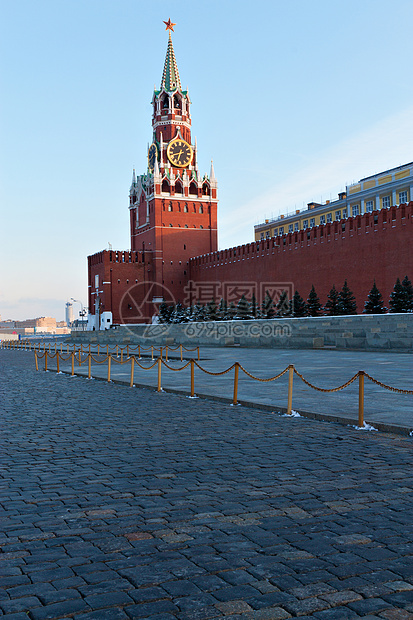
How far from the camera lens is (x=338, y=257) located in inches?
1410

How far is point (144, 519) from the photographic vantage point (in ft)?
12.0

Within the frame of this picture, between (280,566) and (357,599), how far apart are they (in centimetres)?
46

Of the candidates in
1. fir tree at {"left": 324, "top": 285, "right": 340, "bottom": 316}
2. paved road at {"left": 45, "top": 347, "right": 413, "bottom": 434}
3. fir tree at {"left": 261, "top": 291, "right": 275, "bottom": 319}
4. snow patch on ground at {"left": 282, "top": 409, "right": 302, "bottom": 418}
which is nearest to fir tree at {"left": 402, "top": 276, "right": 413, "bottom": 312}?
fir tree at {"left": 324, "top": 285, "right": 340, "bottom": 316}

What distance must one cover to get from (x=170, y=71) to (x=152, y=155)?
35.6ft

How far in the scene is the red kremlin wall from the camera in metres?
31.2

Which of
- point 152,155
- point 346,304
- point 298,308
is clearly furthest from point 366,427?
point 152,155

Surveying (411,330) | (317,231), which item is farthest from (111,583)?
(317,231)

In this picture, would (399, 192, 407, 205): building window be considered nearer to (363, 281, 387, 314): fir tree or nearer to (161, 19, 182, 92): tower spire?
(363, 281, 387, 314): fir tree

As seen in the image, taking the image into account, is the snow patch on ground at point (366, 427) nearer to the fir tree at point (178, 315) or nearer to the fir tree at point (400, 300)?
the fir tree at point (400, 300)

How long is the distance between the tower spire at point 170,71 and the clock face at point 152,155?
6.97 metres

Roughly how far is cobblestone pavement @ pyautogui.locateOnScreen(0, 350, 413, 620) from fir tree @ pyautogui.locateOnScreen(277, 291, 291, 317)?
30.1 metres

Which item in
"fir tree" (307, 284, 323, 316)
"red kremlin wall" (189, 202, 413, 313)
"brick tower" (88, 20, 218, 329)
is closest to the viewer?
"red kremlin wall" (189, 202, 413, 313)

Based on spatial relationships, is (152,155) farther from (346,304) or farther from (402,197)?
(346,304)

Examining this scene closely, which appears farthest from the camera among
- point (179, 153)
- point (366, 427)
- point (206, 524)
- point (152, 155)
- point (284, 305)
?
point (152, 155)
